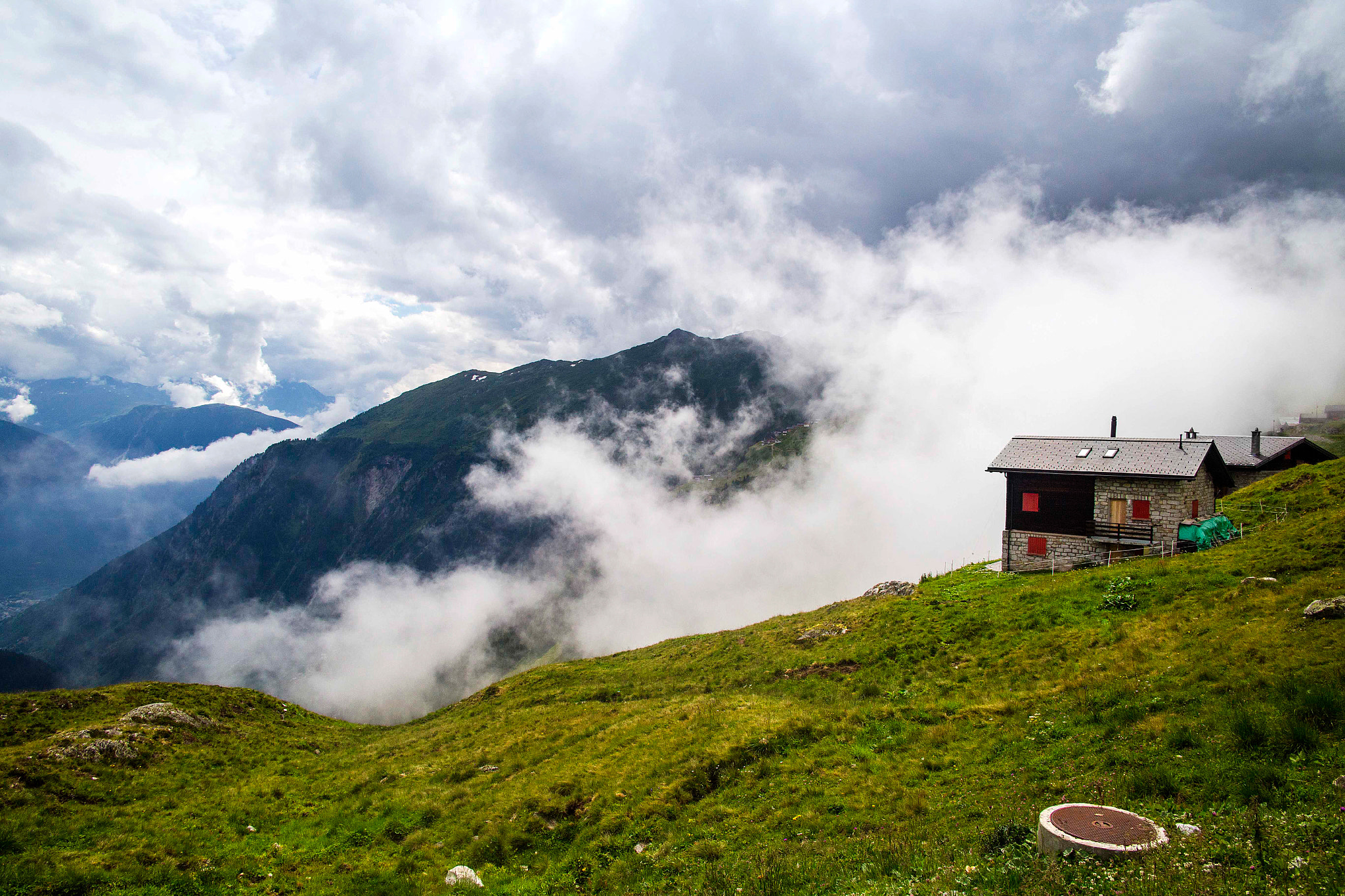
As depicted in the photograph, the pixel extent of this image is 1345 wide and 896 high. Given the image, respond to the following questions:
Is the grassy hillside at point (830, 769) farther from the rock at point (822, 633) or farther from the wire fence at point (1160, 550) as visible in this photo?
the wire fence at point (1160, 550)

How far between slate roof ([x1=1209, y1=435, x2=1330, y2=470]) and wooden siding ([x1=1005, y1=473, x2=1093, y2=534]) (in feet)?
116

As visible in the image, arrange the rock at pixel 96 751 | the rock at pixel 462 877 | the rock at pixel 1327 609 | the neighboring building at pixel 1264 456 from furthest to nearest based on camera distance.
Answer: the neighboring building at pixel 1264 456 < the rock at pixel 96 751 < the rock at pixel 1327 609 < the rock at pixel 462 877

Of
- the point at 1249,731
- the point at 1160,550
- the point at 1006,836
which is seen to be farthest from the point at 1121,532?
the point at 1006,836

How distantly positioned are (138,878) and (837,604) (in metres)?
43.9

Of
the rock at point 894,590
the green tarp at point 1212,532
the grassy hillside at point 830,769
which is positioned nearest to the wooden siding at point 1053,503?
the green tarp at point 1212,532

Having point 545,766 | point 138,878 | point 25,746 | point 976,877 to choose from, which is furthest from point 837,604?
point 25,746

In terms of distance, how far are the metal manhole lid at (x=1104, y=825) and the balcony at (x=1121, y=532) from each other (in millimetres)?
43061

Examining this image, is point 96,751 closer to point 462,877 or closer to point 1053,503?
point 462,877

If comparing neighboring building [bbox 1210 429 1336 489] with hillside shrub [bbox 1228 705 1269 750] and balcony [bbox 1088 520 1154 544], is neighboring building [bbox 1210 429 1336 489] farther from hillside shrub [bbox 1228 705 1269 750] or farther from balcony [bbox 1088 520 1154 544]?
hillside shrub [bbox 1228 705 1269 750]

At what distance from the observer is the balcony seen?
1724 inches

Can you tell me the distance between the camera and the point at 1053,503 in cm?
4772

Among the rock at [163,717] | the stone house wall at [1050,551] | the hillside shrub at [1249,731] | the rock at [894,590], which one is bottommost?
the rock at [163,717]

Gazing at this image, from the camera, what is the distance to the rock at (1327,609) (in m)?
18.9

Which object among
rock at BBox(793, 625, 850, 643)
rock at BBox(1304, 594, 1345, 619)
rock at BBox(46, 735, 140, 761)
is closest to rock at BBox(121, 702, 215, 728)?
rock at BBox(46, 735, 140, 761)
